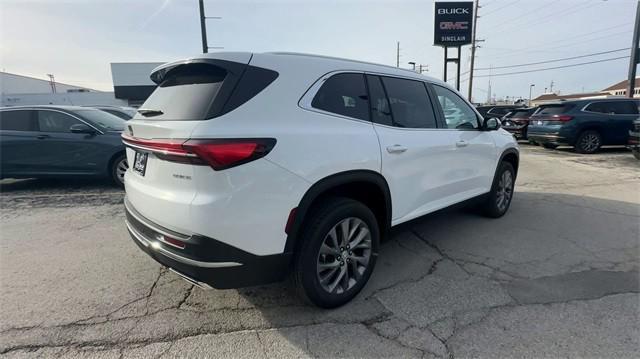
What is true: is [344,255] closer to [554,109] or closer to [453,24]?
[554,109]

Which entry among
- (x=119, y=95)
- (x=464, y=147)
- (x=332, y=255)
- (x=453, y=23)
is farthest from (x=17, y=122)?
(x=119, y=95)

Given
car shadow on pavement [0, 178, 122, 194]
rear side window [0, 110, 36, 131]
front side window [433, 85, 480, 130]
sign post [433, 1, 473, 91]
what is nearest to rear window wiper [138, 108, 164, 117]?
front side window [433, 85, 480, 130]

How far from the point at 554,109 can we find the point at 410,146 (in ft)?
35.2

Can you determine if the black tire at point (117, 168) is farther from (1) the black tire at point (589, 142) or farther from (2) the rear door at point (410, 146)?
(1) the black tire at point (589, 142)

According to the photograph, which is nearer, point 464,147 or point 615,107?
point 464,147

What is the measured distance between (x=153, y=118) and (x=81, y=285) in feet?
5.68

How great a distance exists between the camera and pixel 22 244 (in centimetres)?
403

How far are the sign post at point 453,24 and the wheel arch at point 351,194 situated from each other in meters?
28.8

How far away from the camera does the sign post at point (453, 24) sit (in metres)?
28.8

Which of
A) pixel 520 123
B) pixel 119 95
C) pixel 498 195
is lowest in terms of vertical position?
pixel 498 195

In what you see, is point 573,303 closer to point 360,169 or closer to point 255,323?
point 360,169

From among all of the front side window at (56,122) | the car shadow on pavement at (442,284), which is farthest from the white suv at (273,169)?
the front side window at (56,122)

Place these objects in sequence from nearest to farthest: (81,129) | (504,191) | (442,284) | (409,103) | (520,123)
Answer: (442,284) → (409,103) → (504,191) → (81,129) → (520,123)

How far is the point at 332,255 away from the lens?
266cm
